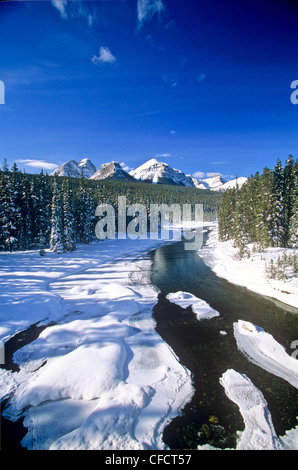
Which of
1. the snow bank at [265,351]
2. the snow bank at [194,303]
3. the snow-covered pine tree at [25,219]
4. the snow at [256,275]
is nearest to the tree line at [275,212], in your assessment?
the snow at [256,275]

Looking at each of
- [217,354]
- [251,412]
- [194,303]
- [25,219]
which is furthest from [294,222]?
[25,219]

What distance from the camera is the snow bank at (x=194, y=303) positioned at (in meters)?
14.6

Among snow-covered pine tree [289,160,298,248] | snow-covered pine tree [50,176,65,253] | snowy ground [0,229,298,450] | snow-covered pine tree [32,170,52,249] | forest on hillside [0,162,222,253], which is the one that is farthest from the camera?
snow-covered pine tree [32,170,52,249]

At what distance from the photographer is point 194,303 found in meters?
16.4

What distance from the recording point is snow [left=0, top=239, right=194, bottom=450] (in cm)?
639

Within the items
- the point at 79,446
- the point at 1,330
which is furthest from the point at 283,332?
the point at 1,330

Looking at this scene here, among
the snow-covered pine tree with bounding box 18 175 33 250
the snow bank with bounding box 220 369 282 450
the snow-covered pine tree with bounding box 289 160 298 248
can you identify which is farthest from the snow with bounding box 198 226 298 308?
the snow-covered pine tree with bounding box 18 175 33 250

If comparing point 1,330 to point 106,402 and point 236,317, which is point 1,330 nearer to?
point 106,402

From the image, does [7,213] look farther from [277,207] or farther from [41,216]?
[277,207]

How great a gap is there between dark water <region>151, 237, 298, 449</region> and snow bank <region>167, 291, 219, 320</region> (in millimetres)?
474

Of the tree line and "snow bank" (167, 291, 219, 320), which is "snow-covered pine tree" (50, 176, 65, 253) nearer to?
"snow bank" (167, 291, 219, 320)

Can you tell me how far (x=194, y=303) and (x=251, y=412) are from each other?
361 inches

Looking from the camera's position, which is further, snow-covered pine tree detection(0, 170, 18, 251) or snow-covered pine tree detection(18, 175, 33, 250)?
snow-covered pine tree detection(18, 175, 33, 250)

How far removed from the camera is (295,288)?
17.0 meters
